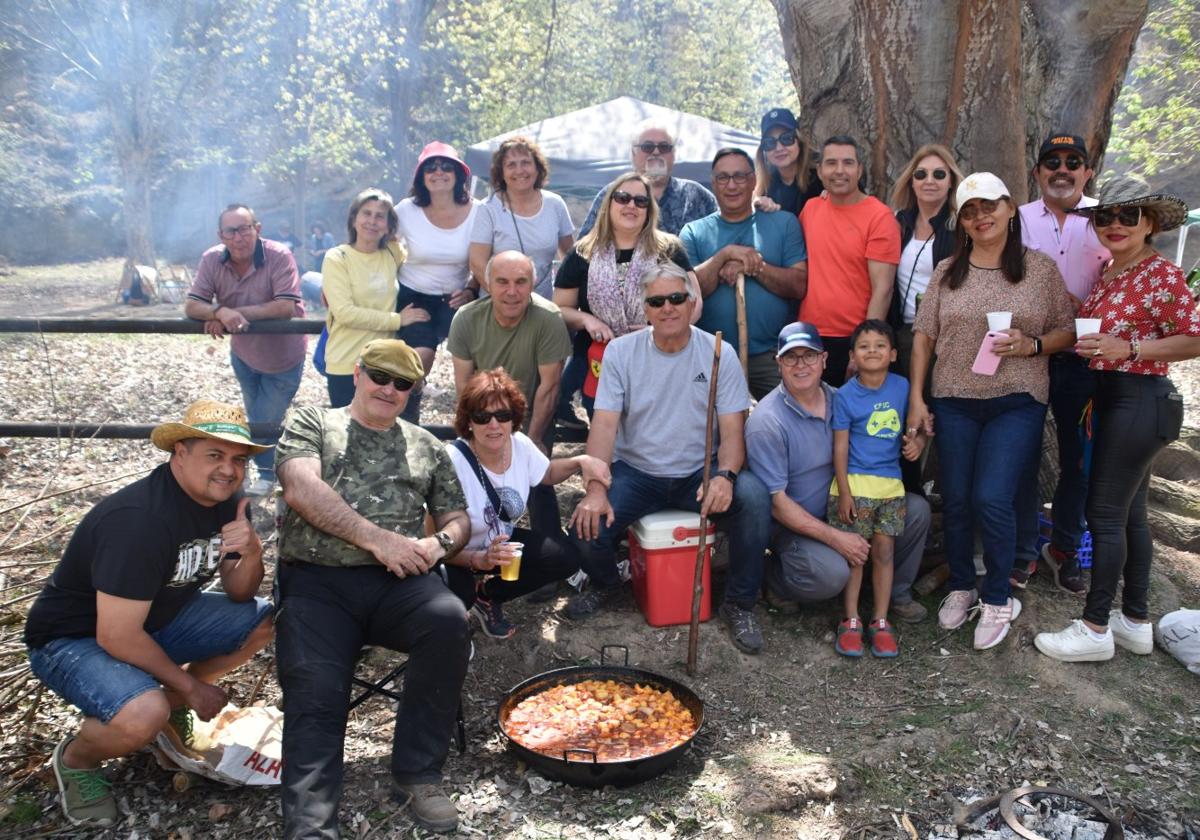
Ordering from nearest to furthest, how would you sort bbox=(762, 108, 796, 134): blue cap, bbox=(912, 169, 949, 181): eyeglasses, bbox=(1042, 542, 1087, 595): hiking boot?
bbox=(912, 169, 949, 181): eyeglasses → bbox=(1042, 542, 1087, 595): hiking boot → bbox=(762, 108, 796, 134): blue cap

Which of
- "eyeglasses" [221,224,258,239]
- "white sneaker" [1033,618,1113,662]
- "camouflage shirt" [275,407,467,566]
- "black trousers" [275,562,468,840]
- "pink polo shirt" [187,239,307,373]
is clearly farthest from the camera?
"pink polo shirt" [187,239,307,373]

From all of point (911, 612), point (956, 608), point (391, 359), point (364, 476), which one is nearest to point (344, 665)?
point (364, 476)

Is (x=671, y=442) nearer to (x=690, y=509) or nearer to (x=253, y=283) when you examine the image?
(x=690, y=509)

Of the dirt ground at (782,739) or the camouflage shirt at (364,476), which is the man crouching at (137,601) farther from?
the dirt ground at (782,739)

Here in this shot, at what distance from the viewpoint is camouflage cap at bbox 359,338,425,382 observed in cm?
357

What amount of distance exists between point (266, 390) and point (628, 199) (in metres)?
2.92

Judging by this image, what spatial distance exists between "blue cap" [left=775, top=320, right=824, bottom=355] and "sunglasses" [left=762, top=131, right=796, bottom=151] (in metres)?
1.30

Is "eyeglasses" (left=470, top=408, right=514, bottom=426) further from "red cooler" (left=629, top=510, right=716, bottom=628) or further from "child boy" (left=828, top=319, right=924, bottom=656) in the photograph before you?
"child boy" (left=828, top=319, right=924, bottom=656)

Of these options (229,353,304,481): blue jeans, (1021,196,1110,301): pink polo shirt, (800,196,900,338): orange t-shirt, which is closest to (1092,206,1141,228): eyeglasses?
(1021,196,1110,301): pink polo shirt

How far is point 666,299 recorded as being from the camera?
4297mm

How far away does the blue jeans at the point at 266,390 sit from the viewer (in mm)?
6102

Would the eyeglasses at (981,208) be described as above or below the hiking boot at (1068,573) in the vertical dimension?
above

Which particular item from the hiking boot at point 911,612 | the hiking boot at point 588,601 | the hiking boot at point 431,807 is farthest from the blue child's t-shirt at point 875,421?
the hiking boot at point 431,807

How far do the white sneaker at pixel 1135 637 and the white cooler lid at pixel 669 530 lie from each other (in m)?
1.91
